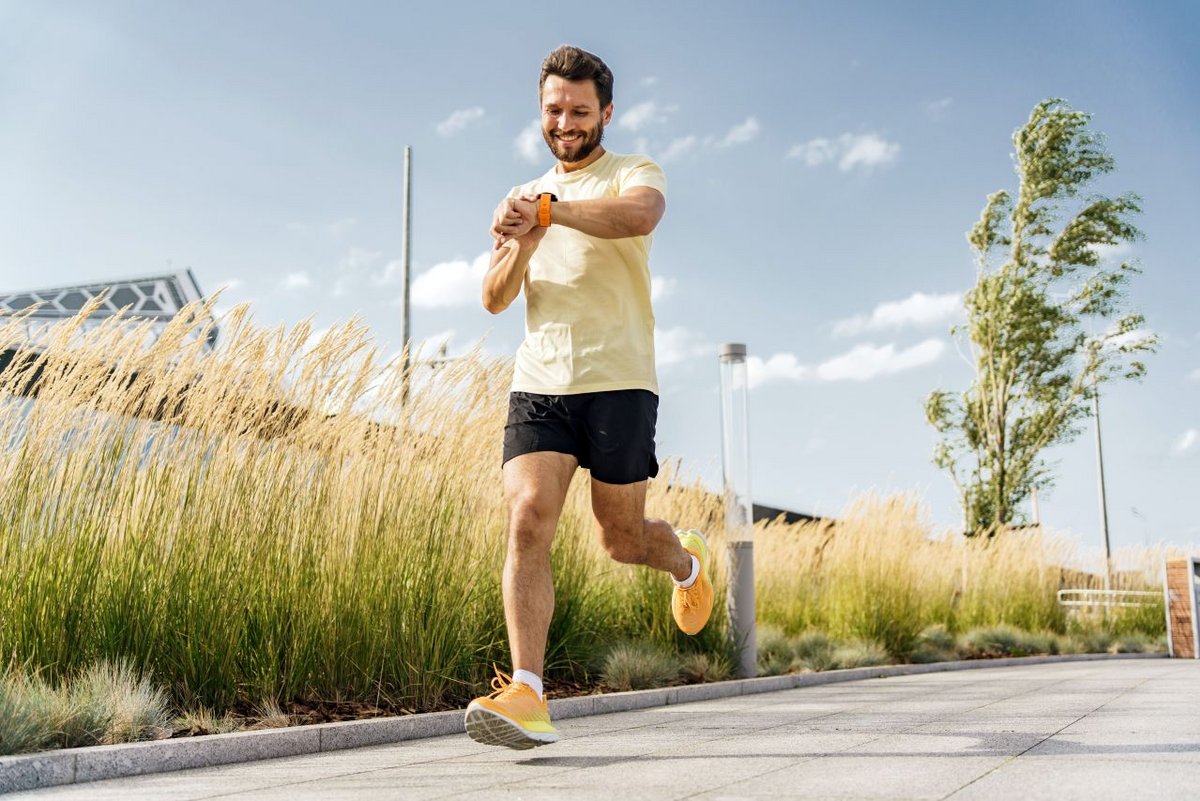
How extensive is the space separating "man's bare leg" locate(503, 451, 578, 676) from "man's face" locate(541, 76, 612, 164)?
1172 millimetres

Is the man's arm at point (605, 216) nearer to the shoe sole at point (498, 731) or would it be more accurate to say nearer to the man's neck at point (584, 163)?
the man's neck at point (584, 163)

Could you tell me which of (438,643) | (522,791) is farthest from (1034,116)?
(522,791)

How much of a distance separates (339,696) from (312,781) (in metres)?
1.39

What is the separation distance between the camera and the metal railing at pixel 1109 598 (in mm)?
15883

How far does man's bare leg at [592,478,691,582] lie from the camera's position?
414cm

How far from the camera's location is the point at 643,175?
408cm

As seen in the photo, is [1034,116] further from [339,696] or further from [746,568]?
[339,696]

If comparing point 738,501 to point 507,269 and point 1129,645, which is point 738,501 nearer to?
point 507,269

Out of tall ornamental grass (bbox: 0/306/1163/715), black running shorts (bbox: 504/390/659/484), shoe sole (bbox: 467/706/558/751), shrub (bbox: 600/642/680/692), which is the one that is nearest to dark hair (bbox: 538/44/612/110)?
black running shorts (bbox: 504/390/659/484)

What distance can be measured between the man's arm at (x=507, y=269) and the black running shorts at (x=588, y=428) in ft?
1.19

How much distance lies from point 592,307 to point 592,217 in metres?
0.36

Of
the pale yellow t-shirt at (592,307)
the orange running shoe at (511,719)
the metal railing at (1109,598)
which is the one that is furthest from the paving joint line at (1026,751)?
the metal railing at (1109,598)

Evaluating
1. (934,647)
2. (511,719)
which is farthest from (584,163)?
(934,647)

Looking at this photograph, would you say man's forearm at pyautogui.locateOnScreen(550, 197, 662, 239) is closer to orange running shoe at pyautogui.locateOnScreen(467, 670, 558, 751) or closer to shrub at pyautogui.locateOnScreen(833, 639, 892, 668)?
orange running shoe at pyautogui.locateOnScreen(467, 670, 558, 751)
